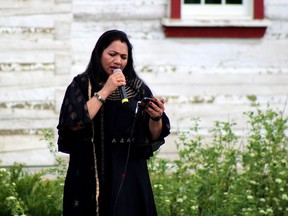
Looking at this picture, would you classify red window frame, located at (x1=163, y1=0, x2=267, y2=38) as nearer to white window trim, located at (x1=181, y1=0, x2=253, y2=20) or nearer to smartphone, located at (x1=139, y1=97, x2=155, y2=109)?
white window trim, located at (x1=181, y1=0, x2=253, y2=20)

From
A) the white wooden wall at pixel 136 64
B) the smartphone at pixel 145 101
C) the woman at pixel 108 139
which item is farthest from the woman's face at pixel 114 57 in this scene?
the white wooden wall at pixel 136 64

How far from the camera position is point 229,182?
342 inches

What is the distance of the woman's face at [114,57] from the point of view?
6.46 meters

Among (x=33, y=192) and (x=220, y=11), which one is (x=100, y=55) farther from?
(x=220, y=11)

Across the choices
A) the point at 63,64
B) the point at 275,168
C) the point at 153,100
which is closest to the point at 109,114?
the point at 153,100

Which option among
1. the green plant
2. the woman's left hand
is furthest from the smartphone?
the green plant

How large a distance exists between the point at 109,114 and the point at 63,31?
161 inches

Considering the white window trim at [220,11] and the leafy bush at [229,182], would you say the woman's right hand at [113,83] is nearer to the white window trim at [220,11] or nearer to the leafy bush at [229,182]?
the leafy bush at [229,182]

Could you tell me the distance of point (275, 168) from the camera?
8281mm

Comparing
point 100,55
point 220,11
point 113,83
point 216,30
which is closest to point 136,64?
point 216,30

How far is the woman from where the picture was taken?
21.2 feet

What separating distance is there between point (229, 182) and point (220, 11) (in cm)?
262

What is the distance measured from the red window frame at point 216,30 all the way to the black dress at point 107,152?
4.07 m

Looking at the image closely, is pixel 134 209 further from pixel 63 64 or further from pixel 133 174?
pixel 63 64
